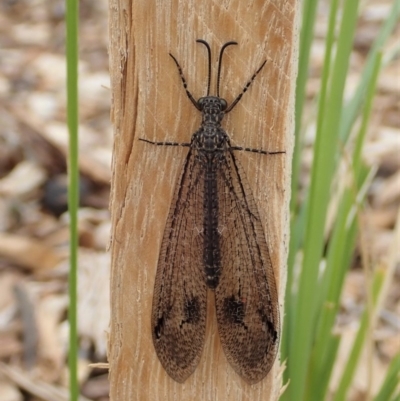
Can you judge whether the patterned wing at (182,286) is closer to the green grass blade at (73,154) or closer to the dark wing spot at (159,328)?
the dark wing spot at (159,328)

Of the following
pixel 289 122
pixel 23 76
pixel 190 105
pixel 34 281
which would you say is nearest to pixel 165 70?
pixel 190 105

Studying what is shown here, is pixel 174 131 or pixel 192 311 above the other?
pixel 174 131

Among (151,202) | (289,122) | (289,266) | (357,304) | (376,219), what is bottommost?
(357,304)

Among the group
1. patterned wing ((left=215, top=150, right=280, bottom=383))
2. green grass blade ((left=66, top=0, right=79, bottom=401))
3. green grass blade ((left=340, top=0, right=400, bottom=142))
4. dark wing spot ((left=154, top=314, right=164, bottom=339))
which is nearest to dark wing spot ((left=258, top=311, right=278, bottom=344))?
patterned wing ((left=215, top=150, right=280, bottom=383))

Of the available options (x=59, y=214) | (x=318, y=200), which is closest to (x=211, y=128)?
(x=318, y=200)

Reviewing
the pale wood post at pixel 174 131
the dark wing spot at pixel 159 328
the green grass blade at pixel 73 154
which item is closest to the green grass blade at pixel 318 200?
the pale wood post at pixel 174 131

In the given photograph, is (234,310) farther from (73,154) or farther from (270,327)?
(73,154)

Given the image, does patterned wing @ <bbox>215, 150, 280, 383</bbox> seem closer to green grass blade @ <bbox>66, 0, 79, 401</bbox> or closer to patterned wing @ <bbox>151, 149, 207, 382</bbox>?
patterned wing @ <bbox>151, 149, 207, 382</bbox>

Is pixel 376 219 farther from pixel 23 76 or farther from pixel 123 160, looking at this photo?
pixel 23 76
